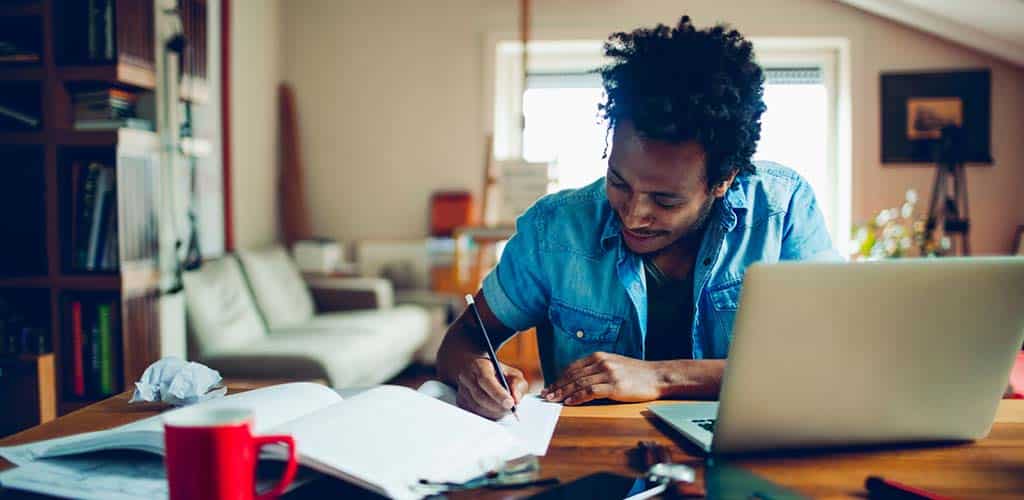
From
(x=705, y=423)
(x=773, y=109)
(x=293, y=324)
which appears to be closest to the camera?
(x=705, y=423)

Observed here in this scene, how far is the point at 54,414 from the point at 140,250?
637 mm

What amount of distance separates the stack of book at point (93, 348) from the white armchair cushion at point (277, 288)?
110 centimetres

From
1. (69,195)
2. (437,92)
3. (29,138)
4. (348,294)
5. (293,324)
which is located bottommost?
(293,324)

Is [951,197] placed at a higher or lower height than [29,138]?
lower

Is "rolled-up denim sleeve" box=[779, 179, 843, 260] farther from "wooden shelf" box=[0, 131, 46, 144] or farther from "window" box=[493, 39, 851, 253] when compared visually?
"window" box=[493, 39, 851, 253]

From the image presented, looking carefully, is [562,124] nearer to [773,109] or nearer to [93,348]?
[773,109]

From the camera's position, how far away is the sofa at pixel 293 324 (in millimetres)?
3328

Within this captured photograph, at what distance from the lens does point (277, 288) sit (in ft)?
13.7

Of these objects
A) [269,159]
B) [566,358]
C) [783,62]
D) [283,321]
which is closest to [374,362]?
[283,321]

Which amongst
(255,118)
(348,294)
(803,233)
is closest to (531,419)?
(803,233)

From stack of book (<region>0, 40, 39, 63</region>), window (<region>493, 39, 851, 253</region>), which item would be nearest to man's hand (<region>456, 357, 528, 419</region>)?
stack of book (<region>0, 40, 39, 63</region>)

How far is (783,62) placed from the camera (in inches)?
205

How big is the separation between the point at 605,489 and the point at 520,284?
77 cm

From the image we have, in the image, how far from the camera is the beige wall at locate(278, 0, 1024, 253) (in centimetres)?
496
